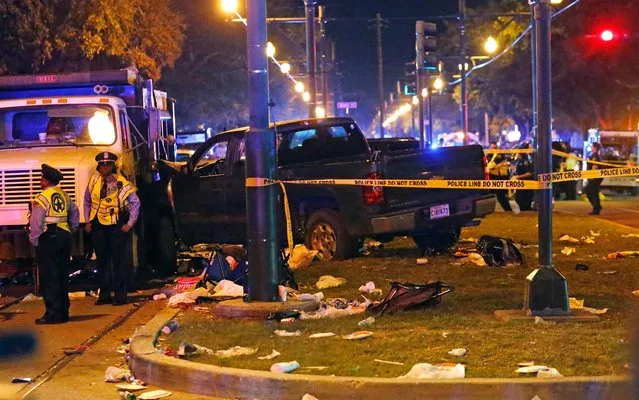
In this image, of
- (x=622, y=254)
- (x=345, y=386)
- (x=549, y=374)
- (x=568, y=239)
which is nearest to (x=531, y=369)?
(x=549, y=374)

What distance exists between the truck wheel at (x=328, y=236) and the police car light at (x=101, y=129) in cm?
307

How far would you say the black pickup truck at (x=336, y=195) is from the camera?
13.3 m

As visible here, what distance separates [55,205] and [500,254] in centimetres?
603

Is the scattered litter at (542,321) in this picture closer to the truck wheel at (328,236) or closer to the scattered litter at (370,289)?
the scattered litter at (370,289)

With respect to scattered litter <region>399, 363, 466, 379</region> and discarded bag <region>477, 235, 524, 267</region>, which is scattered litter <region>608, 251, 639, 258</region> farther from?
scattered litter <region>399, 363, 466, 379</region>

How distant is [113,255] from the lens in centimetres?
1164

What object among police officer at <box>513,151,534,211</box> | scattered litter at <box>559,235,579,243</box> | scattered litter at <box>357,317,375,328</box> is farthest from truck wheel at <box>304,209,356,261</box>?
police officer at <box>513,151,534,211</box>

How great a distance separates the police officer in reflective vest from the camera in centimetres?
1146

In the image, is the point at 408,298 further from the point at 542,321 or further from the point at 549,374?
the point at 549,374

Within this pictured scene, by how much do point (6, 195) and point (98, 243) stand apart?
1.45m

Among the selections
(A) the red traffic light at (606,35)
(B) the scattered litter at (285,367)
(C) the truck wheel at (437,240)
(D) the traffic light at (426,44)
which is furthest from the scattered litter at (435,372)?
(A) the red traffic light at (606,35)

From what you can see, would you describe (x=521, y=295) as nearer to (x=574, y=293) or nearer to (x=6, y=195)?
(x=574, y=293)

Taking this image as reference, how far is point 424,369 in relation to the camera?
23.1 feet

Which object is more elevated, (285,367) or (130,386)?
(285,367)
